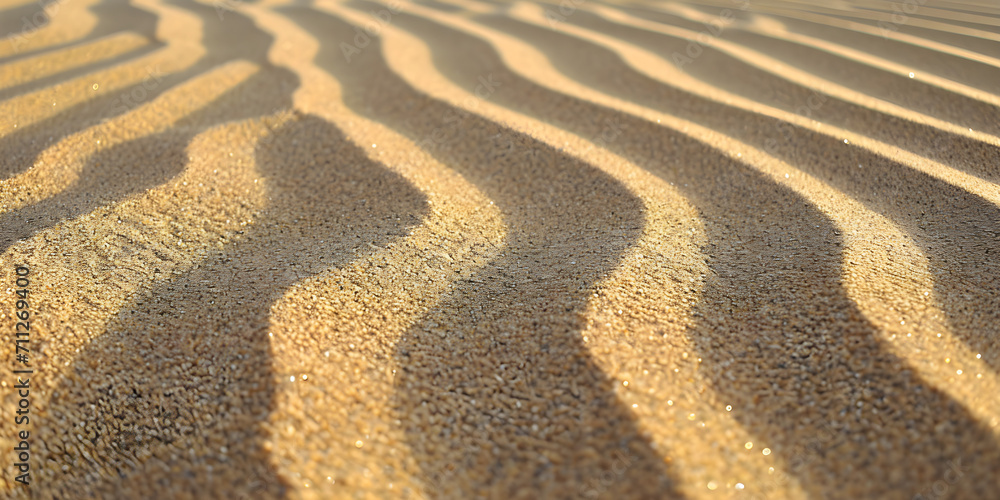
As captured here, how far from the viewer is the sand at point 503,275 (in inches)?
33.6

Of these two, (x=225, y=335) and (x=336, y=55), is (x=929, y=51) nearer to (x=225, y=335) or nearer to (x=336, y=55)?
(x=336, y=55)

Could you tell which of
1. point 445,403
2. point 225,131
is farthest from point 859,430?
point 225,131

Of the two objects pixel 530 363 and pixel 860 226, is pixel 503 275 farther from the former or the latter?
pixel 860 226

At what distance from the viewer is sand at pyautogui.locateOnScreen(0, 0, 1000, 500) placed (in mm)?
853

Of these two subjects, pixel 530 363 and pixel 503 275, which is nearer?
pixel 530 363

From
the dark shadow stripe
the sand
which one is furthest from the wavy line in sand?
the dark shadow stripe

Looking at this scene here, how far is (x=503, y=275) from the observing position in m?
1.28

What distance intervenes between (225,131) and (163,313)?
34.2 inches

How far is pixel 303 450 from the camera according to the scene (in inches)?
33.5

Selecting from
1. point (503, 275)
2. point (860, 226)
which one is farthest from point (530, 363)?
point (860, 226)

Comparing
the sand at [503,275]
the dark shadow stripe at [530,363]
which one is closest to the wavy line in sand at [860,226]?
the sand at [503,275]

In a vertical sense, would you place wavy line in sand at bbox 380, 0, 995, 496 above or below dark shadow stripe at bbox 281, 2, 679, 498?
above

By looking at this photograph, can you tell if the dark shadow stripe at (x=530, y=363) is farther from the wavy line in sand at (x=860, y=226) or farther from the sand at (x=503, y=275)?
the wavy line in sand at (x=860, y=226)

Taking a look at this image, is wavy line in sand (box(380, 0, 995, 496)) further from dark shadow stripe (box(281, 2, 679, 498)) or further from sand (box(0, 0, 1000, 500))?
dark shadow stripe (box(281, 2, 679, 498))
